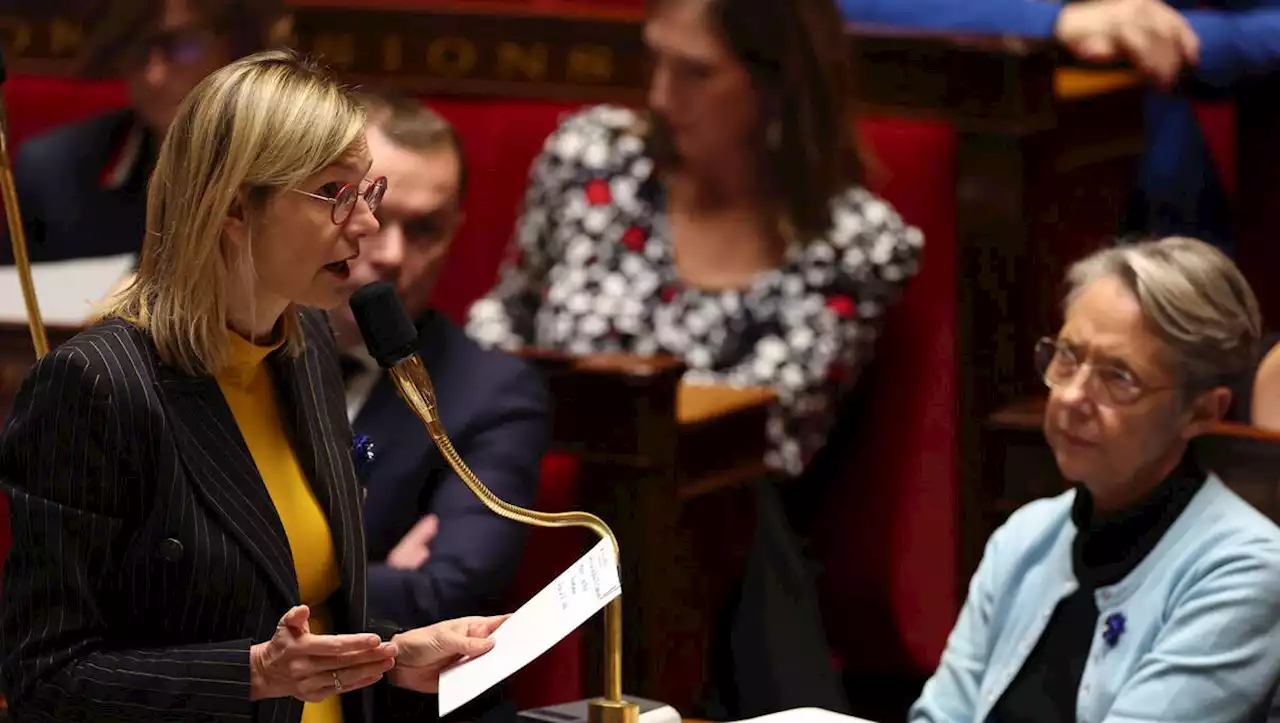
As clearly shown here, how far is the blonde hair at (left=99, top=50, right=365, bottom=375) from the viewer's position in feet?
5.79

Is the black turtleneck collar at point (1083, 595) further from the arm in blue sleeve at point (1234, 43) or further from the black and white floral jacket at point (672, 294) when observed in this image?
the arm in blue sleeve at point (1234, 43)

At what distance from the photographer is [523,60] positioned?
13.3ft

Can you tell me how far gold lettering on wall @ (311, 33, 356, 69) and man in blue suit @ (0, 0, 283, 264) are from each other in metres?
0.22

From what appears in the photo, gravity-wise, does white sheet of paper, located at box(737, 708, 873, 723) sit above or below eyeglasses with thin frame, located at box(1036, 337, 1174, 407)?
below

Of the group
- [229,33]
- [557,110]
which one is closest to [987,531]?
[557,110]

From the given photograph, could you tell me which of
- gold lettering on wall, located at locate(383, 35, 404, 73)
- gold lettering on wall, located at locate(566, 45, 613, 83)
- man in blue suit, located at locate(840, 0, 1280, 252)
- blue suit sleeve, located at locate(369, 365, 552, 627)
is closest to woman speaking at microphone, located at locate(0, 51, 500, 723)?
blue suit sleeve, located at locate(369, 365, 552, 627)

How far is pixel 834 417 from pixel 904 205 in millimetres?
410

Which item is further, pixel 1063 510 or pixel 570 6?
pixel 570 6

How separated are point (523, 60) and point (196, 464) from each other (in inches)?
93.5

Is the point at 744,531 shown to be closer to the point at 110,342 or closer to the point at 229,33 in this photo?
the point at 229,33

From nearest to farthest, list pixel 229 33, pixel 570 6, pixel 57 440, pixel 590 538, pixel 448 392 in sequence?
pixel 57 440
pixel 448 392
pixel 590 538
pixel 229 33
pixel 570 6

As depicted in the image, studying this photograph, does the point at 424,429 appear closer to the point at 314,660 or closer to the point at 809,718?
the point at 809,718

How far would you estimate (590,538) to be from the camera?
2.95m

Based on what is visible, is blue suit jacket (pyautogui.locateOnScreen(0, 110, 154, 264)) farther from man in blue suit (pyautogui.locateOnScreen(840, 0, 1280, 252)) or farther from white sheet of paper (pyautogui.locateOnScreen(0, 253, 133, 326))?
man in blue suit (pyautogui.locateOnScreen(840, 0, 1280, 252))
